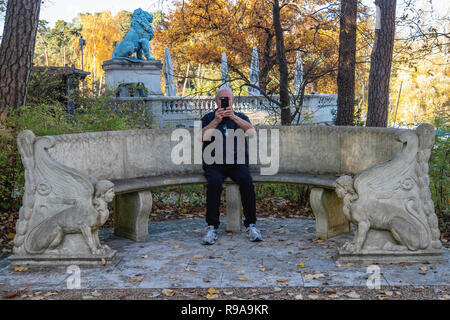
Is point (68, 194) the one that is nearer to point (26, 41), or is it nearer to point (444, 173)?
point (26, 41)

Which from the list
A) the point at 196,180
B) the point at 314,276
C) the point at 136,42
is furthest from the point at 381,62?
the point at 136,42

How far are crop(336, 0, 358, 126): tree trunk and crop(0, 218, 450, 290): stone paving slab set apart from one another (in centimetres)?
394

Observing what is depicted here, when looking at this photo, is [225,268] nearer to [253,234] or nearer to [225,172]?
[253,234]

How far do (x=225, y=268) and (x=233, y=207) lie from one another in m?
1.46

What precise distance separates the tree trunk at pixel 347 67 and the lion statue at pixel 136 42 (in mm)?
11669

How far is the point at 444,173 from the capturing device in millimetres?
6285

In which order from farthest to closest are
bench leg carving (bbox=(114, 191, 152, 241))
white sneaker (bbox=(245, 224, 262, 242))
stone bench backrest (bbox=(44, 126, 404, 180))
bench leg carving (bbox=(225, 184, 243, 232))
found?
bench leg carving (bbox=(225, 184, 243, 232)) → bench leg carving (bbox=(114, 191, 152, 241)) → white sneaker (bbox=(245, 224, 262, 242)) → stone bench backrest (bbox=(44, 126, 404, 180))

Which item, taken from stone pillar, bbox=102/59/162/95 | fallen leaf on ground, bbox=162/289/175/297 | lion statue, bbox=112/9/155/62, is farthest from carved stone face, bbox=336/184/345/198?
lion statue, bbox=112/9/155/62

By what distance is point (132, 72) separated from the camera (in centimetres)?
1998

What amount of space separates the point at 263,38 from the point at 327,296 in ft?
78.6

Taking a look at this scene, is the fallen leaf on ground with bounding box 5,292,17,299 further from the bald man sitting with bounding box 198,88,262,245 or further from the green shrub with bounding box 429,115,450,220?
the green shrub with bounding box 429,115,450,220

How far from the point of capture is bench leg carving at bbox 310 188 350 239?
5.75 metres

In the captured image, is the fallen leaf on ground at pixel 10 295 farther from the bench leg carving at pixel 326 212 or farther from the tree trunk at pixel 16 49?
the tree trunk at pixel 16 49

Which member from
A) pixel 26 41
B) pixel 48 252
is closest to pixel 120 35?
pixel 26 41
